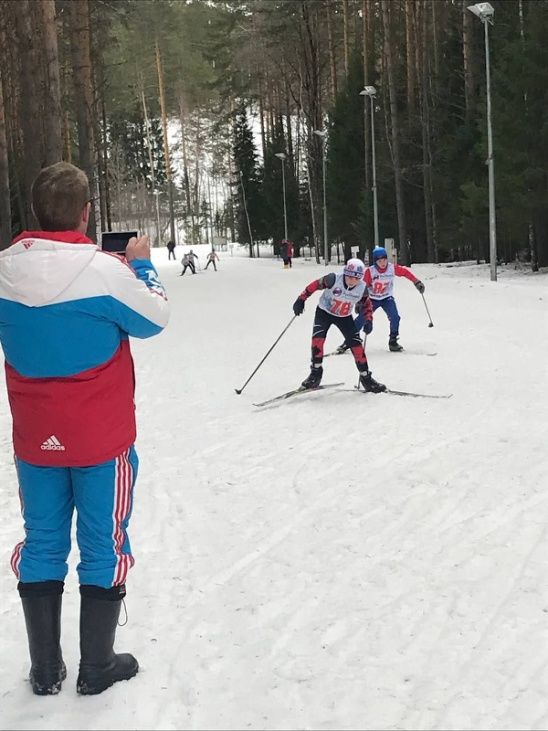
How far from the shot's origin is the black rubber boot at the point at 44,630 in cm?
287

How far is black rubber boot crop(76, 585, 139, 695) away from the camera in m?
2.88

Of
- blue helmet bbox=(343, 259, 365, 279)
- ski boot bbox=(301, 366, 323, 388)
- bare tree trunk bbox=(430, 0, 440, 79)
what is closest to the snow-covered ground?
ski boot bbox=(301, 366, 323, 388)

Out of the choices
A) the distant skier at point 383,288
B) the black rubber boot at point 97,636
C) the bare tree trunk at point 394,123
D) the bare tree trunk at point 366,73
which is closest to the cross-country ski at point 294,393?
the distant skier at point 383,288

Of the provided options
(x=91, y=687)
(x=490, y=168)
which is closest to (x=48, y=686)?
(x=91, y=687)

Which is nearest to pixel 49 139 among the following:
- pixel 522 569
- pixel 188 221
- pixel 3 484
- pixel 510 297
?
pixel 3 484

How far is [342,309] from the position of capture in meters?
8.95

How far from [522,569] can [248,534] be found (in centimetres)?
162

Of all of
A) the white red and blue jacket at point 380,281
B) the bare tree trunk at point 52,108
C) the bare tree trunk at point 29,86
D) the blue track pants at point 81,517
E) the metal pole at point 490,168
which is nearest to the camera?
the blue track pants at point 81,517

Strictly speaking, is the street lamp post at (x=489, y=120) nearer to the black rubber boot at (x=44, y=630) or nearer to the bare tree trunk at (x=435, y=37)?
the bare tree trunk at (x=435, y=37)

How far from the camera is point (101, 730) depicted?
2746mm

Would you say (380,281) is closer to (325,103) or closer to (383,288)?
(383,288)

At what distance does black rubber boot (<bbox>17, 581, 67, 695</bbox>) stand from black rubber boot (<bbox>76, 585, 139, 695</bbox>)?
0.31 feet

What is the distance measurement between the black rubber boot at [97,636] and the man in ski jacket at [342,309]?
20.1 feet

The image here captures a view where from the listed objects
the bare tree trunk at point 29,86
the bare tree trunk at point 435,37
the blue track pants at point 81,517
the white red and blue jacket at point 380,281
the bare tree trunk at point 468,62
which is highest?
the bare tree trunk at point 435,37
